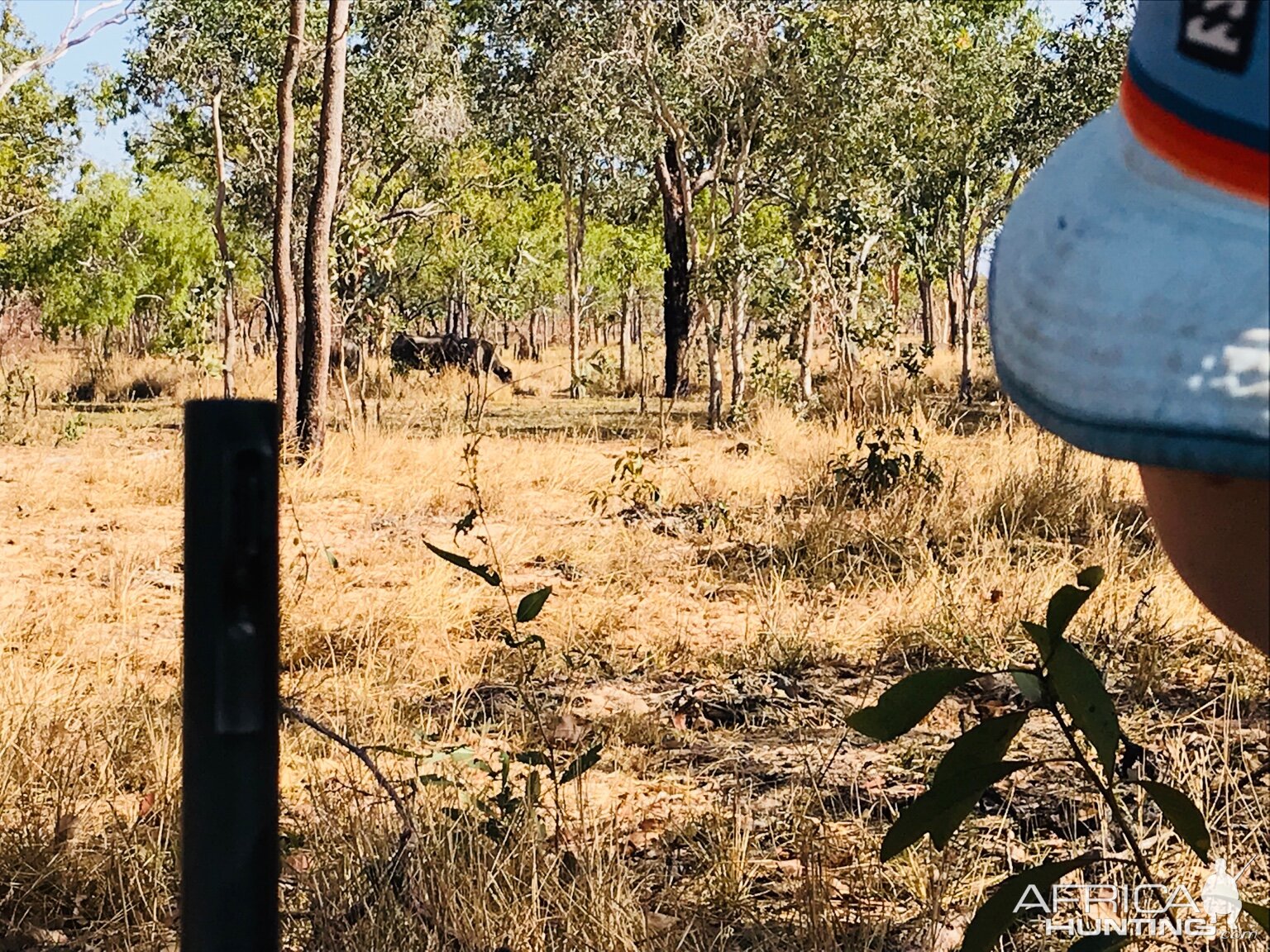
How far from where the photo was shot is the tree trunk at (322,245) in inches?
395

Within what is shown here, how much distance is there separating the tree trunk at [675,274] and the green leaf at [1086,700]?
15229 mm

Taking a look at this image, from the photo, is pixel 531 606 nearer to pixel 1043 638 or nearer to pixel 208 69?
pixel 1043 638

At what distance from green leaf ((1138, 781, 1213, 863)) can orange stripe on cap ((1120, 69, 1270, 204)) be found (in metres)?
0.88

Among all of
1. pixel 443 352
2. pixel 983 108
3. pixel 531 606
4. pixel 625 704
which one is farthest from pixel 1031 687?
pixel 443 352

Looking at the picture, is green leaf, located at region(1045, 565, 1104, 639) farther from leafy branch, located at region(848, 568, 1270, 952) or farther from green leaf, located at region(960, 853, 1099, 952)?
green leaf, located at region(960, 853, 1099, 952)

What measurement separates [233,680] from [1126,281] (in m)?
0.62

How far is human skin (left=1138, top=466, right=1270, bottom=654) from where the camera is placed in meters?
0.61

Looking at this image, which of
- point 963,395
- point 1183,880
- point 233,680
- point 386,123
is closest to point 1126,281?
point 233,680

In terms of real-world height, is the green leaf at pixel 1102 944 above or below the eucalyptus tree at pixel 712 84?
below

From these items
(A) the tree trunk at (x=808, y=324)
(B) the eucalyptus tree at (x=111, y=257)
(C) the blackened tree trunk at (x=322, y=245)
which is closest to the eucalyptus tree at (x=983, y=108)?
(A) the tree trunk at (x=808, y=324)

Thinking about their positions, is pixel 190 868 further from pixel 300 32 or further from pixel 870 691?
pixel 300 32

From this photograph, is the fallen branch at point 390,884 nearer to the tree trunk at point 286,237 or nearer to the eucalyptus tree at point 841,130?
the tree trunk at point 286,237

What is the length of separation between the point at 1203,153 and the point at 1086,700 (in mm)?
799

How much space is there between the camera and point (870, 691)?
398 cm
